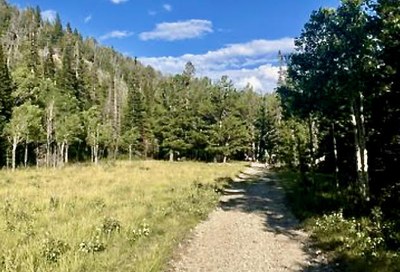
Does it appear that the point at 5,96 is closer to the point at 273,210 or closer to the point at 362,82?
the point at 273,210

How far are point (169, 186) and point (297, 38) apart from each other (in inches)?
463

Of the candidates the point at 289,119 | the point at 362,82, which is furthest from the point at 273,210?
the point at 289,119

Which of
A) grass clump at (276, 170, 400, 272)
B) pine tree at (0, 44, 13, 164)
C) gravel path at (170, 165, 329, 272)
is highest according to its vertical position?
pine tree at (0, 44, 13, 164)

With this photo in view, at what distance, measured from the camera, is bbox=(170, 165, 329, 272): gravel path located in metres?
10.8

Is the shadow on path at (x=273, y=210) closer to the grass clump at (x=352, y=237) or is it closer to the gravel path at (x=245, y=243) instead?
the gravel path at (x=245, y=243)

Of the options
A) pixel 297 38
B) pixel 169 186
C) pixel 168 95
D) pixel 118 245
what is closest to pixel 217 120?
pixel 168 95

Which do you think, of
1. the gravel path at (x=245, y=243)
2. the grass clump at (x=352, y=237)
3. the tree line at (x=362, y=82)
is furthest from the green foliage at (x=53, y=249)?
the tree line at (x=362, y=82)

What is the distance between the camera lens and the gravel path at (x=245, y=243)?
10844mm

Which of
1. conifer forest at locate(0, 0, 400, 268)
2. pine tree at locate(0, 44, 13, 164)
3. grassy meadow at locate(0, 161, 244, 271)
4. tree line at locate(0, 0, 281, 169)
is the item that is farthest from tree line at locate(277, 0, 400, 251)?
pine tree at locate(0, 44, 13, 164)

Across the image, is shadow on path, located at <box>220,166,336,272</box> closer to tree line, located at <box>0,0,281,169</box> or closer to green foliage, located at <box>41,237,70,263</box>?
green foliage, located at <box>41,237,70,263</box>

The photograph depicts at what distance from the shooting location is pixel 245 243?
43.4ft

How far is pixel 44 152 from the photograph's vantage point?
7419 centimetres

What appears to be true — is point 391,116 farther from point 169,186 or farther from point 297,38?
point 169,186

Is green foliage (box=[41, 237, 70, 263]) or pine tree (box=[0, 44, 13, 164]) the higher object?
pine tree (box=[0, 44, 13, 164])
